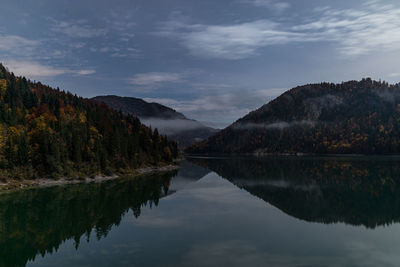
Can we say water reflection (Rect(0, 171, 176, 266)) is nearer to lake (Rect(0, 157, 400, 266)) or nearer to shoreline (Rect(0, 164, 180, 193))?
lake (Rect(0, 157, 400, 266))

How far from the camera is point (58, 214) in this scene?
166ft

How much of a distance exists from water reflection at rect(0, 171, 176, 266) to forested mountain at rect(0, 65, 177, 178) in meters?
15.2

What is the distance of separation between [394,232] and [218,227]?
21.4 m

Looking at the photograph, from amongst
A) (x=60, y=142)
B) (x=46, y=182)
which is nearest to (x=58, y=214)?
(x=46, y=182)

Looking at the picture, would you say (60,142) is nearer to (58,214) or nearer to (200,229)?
(58,214)

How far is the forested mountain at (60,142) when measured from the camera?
8819cm

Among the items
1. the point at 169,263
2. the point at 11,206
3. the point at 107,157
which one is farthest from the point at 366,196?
the point at 107,157

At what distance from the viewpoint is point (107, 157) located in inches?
4520

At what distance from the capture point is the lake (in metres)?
28.8

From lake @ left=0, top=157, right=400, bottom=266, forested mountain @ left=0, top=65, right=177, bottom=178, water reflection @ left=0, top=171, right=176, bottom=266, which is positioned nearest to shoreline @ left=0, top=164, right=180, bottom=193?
forested mountain @ left=0, top=65, right=177, bottom=178

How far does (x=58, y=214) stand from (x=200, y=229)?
25.6 metres

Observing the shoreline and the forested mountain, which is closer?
the shoreline

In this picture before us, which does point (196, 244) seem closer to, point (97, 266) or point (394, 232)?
point (97, 266)

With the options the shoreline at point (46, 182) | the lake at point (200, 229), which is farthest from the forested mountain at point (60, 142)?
the lake at point (200, 229)
